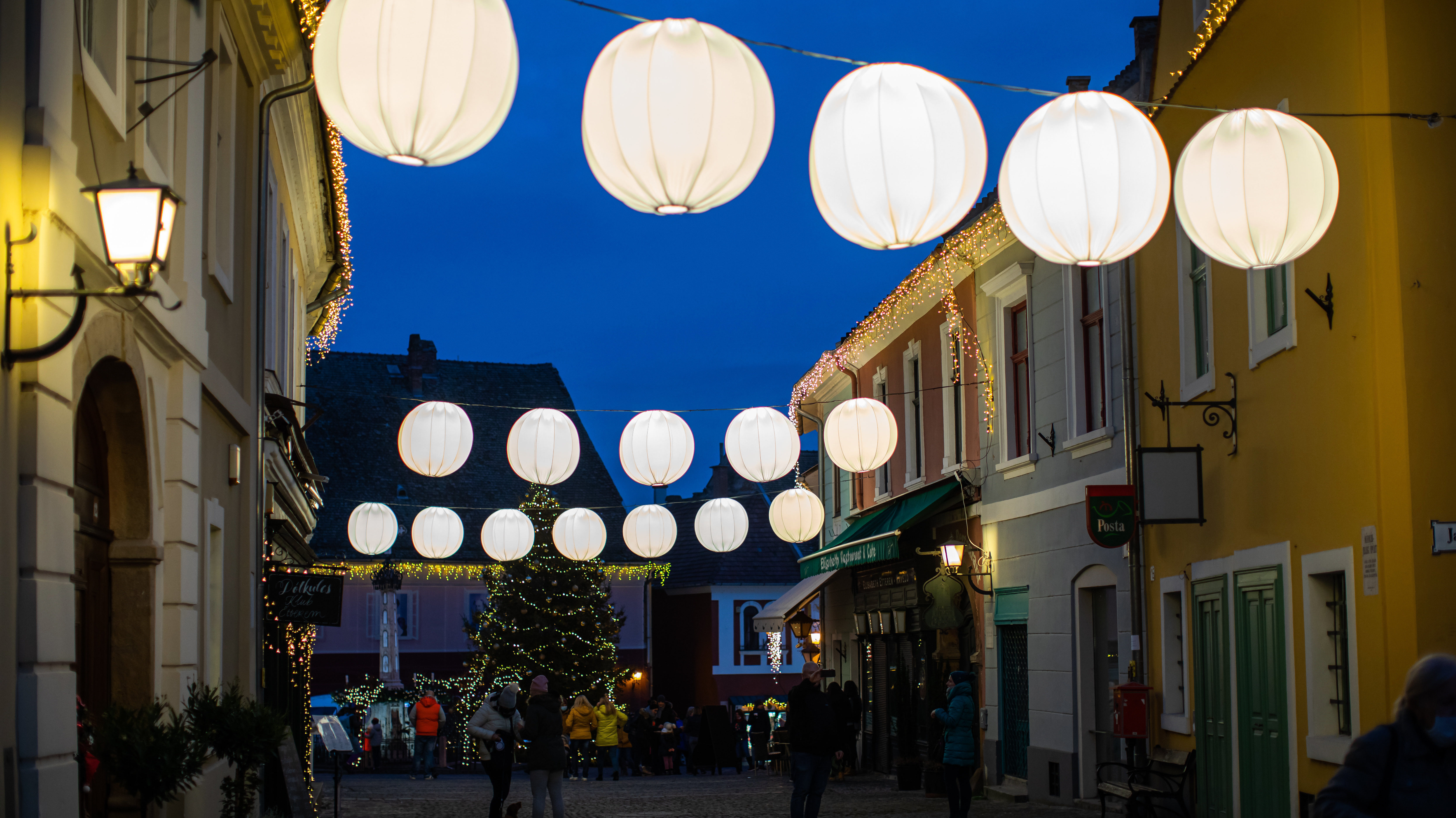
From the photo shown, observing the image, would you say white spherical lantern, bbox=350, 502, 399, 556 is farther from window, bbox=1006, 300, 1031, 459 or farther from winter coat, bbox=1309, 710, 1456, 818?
winter coat, bbox=1309, 710, 1456, 818

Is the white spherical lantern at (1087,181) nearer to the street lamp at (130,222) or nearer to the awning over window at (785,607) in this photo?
the street lamp at (130,222)

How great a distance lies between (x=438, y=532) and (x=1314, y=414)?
16.2 m

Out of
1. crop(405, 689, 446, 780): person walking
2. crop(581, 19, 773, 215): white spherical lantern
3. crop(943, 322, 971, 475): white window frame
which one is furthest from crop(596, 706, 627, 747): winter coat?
crop(581, 19, 773, 215): white spherical lantern

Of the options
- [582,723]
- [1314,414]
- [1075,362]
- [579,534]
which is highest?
[1075,362]

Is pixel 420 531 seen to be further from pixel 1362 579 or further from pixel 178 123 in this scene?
pixel 1362 579

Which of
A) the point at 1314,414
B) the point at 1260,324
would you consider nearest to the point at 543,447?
the point at 1260,324

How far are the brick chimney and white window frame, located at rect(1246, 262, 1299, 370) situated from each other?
3927 cm

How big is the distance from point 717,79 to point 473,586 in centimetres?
3908

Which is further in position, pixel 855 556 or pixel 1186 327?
pixel 855 556

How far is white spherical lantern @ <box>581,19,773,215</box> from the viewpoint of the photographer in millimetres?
6965

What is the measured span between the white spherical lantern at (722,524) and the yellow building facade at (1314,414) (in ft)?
31.2

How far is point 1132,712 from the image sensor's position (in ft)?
44.7

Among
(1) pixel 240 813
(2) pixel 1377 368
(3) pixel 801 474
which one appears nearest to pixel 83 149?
(1) pixel 240 813

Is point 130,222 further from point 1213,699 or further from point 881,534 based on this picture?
point 881,534
